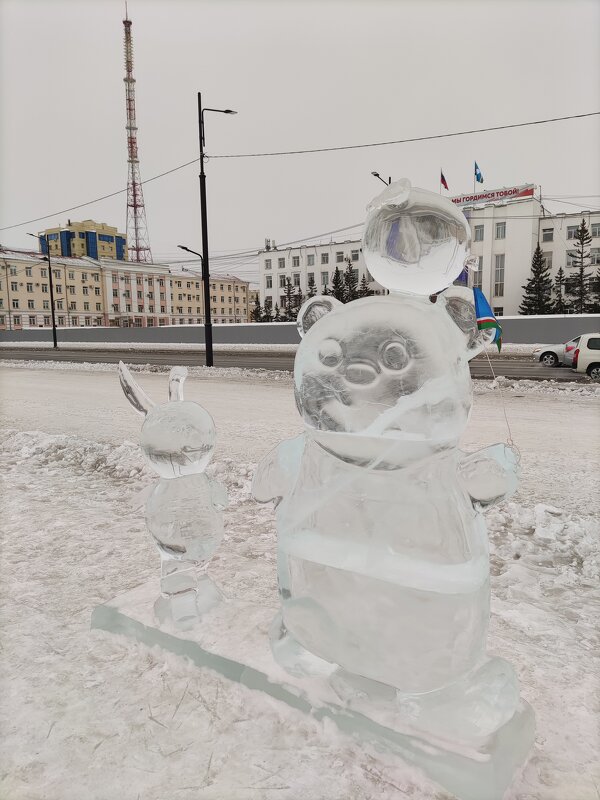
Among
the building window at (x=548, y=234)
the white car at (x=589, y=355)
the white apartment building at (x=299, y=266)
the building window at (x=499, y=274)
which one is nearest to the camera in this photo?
the white car at (x=589, y=355)

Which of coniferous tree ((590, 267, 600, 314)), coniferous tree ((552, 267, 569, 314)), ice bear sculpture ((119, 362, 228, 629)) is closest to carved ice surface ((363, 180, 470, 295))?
ice bear sculpture ((119, 362, 228, 629))

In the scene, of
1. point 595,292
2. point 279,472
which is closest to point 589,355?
point 279,472

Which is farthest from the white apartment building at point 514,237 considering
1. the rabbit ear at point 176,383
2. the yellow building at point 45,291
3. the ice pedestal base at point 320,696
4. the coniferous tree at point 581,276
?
the ice pedestal base at point 320,696

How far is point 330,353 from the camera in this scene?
1.39m

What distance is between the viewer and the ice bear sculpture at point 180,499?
76.3 inches

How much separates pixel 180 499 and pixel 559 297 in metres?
43.9

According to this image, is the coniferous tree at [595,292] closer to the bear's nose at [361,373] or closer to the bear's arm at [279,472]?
the bear's arm at [279,472]

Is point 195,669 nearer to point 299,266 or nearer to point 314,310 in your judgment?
point 314,310

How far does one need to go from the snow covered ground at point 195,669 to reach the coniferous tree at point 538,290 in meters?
37.5

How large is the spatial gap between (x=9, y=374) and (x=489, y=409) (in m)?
11.9

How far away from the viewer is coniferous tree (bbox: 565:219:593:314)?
129 ft

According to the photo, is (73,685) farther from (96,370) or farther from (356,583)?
(96,370)

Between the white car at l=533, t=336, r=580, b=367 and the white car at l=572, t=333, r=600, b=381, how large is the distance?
5.15 feet

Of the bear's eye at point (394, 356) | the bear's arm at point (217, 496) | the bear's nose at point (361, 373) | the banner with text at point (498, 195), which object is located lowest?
the bear's arm at point (217, 496)
